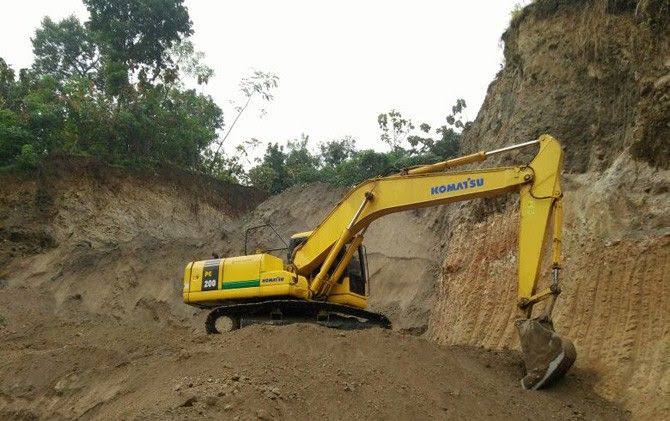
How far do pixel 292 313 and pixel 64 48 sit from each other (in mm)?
26890

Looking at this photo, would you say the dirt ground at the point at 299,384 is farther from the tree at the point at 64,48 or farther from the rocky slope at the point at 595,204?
the tree at the point at 64,48

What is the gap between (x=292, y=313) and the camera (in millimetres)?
10766

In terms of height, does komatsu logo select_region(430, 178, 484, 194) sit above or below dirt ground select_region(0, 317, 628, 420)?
above

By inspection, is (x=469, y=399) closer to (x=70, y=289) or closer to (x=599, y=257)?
(x=599, y=257)

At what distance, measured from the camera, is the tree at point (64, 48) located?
3262 cm

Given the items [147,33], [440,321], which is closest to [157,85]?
[147,33]

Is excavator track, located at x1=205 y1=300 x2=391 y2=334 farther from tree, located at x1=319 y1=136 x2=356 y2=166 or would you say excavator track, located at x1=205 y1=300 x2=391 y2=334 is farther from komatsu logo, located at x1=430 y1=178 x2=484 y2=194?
tree, located at x1=319 y1=136 x2=356 y2=166

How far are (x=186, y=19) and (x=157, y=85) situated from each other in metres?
2.73

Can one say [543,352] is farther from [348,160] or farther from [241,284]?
[348,160]

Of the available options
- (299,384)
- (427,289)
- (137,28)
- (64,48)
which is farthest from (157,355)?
(64,48)

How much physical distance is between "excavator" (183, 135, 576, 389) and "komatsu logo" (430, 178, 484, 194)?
0.01 meters

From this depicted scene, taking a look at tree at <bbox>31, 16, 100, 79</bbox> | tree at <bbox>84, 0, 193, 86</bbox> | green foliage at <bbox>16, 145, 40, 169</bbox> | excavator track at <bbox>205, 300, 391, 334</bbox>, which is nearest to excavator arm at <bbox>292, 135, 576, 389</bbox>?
excavator track at <bbox>205, 300, 391, 334</bbox>

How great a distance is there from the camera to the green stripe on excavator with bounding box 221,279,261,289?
10680 mm

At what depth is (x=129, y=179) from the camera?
70.6 ft
